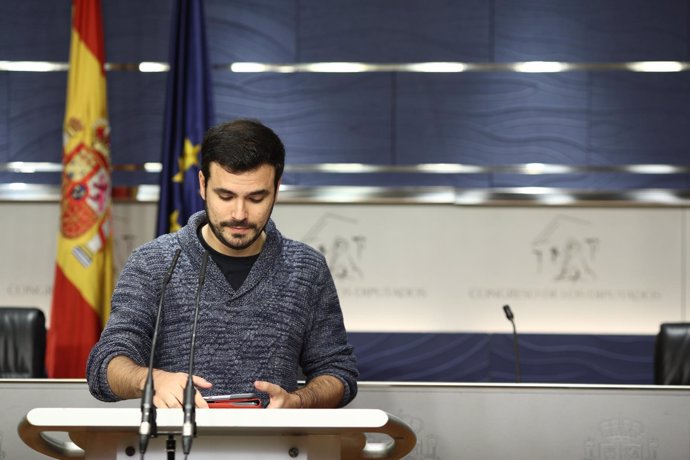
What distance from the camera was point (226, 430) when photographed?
1.61 meters

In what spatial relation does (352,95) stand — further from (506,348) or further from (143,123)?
(506,348)

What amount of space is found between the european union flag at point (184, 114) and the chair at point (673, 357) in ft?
8.11

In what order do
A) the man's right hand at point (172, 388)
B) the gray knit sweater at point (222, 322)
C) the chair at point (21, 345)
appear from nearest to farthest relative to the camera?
the man's right hand at point (172, 388), the gray knit sweater at point (222, 322), the chair at point (21, 345)

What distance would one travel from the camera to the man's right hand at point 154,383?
5.93ft

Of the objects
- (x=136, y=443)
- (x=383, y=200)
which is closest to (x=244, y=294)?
(x=136, y=443)

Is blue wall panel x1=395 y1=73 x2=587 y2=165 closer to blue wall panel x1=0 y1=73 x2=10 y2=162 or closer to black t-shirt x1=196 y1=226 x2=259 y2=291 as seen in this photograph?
blue wall panel x1=0 y1=73 x2=10 y2=162

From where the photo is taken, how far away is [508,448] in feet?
9.96

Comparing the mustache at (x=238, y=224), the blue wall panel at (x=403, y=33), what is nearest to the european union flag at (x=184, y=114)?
the blue wall panel at (x=403, y=33)

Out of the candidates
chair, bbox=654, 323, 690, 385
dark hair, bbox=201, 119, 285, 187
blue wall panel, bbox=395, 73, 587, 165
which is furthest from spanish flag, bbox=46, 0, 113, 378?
dark hair, bbox=201, 119, 285, 187

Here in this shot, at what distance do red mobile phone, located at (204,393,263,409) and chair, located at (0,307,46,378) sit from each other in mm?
2269

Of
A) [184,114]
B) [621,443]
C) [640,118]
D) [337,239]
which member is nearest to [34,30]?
[184,114]

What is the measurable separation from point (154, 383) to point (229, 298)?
422mm

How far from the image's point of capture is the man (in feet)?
7.20

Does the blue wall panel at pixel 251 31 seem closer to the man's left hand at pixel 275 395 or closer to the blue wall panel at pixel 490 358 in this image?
the blue wall panel at pixel 490 358
